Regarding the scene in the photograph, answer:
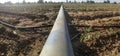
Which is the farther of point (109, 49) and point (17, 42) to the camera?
point (17, 42)

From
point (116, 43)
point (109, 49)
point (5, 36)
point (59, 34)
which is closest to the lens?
point (59, 34)

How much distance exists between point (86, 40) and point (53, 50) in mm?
3004

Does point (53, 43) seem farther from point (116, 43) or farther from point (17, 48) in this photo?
point (116, 43)

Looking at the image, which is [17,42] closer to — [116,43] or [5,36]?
[5,36]

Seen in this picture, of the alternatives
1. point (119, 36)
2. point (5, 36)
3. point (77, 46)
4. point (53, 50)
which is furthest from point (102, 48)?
point (5, 36)

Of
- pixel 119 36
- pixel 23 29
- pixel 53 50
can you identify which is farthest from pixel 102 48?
pixel 23 29

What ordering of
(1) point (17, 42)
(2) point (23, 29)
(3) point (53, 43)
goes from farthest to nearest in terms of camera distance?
(2) point (23, 29)
(1) point (17, 42)
(3) point (53, 43)

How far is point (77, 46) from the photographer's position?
5.88 meters

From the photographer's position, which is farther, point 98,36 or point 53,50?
point 98,36

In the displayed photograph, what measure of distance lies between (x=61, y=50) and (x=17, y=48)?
2.53m

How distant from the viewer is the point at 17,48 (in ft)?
18.7

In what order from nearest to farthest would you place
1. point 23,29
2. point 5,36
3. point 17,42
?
point 17,42 < point 5,36 < point 23,29

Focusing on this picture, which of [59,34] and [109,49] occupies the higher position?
[59,34]

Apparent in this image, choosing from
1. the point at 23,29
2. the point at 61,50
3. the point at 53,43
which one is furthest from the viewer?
the point at 23,29
